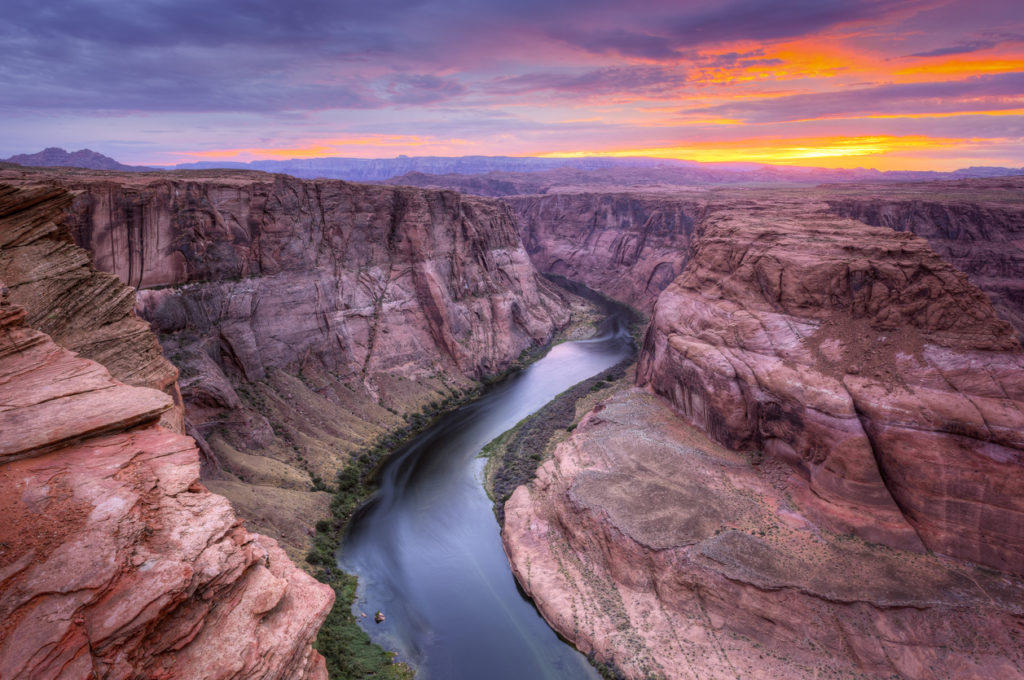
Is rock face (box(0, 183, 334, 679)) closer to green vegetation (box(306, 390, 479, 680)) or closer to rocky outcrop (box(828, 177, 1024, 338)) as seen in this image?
green vegetation (box(306, 390, 479, 680))

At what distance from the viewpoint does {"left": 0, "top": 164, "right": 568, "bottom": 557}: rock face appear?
34688 mm

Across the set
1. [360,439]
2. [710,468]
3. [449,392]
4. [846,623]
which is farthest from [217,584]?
[449,392]

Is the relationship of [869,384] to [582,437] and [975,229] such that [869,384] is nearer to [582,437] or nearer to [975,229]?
[582,437]

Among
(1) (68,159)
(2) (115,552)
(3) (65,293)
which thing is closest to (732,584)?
(2) (115,552)

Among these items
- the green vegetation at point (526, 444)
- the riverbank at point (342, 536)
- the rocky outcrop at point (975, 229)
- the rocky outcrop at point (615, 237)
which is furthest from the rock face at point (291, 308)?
the rocky outcrop at point (975, 229)

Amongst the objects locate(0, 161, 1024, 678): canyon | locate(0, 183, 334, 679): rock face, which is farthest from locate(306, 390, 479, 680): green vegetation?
locate(0, 183, 334, 679): rock face

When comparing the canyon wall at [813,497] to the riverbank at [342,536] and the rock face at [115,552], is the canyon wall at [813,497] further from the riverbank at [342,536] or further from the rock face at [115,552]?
the rock face at [115,552]

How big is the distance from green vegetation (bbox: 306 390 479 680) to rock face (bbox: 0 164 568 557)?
3.36ft

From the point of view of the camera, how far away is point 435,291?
Result: 57.0 meters

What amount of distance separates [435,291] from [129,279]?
1080 inches

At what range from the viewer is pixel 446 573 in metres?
31.0

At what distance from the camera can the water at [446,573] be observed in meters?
25.0

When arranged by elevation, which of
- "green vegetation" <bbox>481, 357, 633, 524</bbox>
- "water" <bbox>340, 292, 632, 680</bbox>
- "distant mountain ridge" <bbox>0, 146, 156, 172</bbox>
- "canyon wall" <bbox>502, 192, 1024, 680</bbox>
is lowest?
"water" <bbox>340, 292, 632, 680</bbox>

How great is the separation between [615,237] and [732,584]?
94.9 meters
